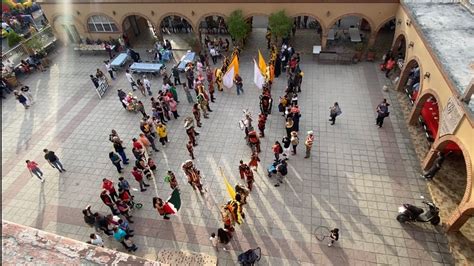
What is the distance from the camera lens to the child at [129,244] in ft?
38.8

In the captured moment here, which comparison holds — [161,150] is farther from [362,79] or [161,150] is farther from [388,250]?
[362,79]

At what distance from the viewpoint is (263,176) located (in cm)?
1426

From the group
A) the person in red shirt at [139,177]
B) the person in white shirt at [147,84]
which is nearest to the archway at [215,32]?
the person in white shirt at [147,84]

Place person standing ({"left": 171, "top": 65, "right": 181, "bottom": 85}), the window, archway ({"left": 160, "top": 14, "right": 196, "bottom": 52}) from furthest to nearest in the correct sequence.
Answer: archway ({"left": 160, "top": 14, "right": 196, "bottom": 52})
the window
person standing ({"left": 171, "top": 65, "right": 181, "bottom": 85})

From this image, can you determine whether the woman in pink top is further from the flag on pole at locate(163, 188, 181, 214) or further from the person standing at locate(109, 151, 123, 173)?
the flag on pole at locate(163, 188, 181, 214)

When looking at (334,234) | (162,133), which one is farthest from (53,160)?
(334,234)

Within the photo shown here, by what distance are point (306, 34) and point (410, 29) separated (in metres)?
8.97

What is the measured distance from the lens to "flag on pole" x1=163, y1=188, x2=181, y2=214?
1199 centimetres

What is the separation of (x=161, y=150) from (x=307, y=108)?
8.21 meters

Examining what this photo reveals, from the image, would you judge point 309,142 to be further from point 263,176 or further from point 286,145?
point 263,176

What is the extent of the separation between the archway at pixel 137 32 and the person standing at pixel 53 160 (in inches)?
493

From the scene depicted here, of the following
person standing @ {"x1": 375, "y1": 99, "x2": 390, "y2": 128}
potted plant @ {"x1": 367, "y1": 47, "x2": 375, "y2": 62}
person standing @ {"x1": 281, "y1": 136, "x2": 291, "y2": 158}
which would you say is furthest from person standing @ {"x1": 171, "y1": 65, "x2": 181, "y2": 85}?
potted plant @ {"x1": 367, "y1": 47, "x2": 375, "y2": 62}

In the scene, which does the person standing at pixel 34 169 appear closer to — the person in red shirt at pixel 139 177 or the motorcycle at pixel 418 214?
the person in red shirt at pixel 139 177

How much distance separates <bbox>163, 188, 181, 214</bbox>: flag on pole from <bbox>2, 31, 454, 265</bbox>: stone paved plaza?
82 centimetres
